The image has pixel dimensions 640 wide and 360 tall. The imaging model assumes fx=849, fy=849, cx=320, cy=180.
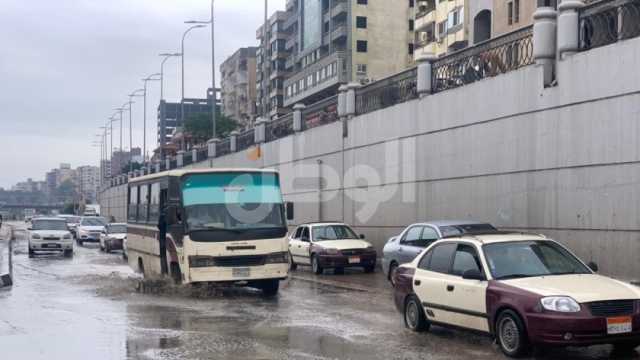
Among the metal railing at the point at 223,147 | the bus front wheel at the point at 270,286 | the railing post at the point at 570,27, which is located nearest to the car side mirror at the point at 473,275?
the bus front wheel at the point at 270,286

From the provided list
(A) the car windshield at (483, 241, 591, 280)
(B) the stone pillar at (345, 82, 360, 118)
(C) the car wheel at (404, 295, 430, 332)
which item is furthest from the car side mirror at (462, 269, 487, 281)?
(B) the stone pillar at (345, 82, 360, 118)

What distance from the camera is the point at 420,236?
63.3ft

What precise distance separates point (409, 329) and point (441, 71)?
14.4 meters

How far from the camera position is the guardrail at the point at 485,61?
21203mm

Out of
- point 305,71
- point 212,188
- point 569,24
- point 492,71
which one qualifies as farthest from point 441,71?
point 305,71

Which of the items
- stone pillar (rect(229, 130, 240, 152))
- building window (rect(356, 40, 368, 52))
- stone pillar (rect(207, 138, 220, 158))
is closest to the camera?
stone pillar (rect(229, 130, 240, 152))

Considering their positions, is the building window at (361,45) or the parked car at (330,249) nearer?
the parked car at (330,249)

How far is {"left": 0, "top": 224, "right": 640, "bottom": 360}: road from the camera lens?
35.1 ft

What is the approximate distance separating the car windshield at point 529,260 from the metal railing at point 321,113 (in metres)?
22.4

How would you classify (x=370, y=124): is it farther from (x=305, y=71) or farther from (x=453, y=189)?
(x=305, y=71)

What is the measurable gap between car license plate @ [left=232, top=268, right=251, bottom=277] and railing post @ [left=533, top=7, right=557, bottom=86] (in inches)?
324

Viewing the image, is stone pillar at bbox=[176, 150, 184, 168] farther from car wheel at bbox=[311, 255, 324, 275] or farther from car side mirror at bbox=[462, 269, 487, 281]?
car side mirror at bbox=[462, 269, 487, 281]

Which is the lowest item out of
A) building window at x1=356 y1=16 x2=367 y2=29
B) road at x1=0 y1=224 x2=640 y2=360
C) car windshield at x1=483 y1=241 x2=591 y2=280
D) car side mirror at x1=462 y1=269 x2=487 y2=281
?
road at x1=0 y1=224 x2=640 y2=360

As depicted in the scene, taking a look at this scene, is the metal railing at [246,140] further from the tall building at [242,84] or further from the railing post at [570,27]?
the tall building at [242,84]
